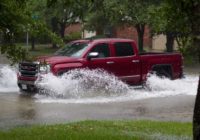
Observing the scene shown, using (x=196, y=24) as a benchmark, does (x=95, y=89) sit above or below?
below

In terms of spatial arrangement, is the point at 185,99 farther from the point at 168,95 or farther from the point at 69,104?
the point at 69,104

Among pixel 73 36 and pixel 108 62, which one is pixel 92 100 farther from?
pixel 73 36

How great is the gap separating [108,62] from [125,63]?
2.39 ft

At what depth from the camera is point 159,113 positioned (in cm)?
1443

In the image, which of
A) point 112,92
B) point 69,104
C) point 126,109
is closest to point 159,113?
point 126,109

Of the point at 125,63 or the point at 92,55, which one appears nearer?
the point at 92,55

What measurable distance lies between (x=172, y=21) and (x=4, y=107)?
903 cm

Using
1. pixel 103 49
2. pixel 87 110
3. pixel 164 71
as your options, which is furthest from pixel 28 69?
pixel 164 71

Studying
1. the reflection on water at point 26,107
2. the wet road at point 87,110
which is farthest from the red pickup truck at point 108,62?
the wet road at point 87,110

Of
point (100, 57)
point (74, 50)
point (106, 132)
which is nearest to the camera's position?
point (106, 132)

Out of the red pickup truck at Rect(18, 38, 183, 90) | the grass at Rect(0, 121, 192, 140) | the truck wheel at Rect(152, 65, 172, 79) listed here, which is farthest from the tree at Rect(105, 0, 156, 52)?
the grass at Rect(0, 121, 192, 140)

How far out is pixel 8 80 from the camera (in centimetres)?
2141

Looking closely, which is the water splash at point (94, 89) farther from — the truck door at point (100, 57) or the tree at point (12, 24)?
the tree at point (12, 24)

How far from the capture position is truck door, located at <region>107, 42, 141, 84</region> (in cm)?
1864
